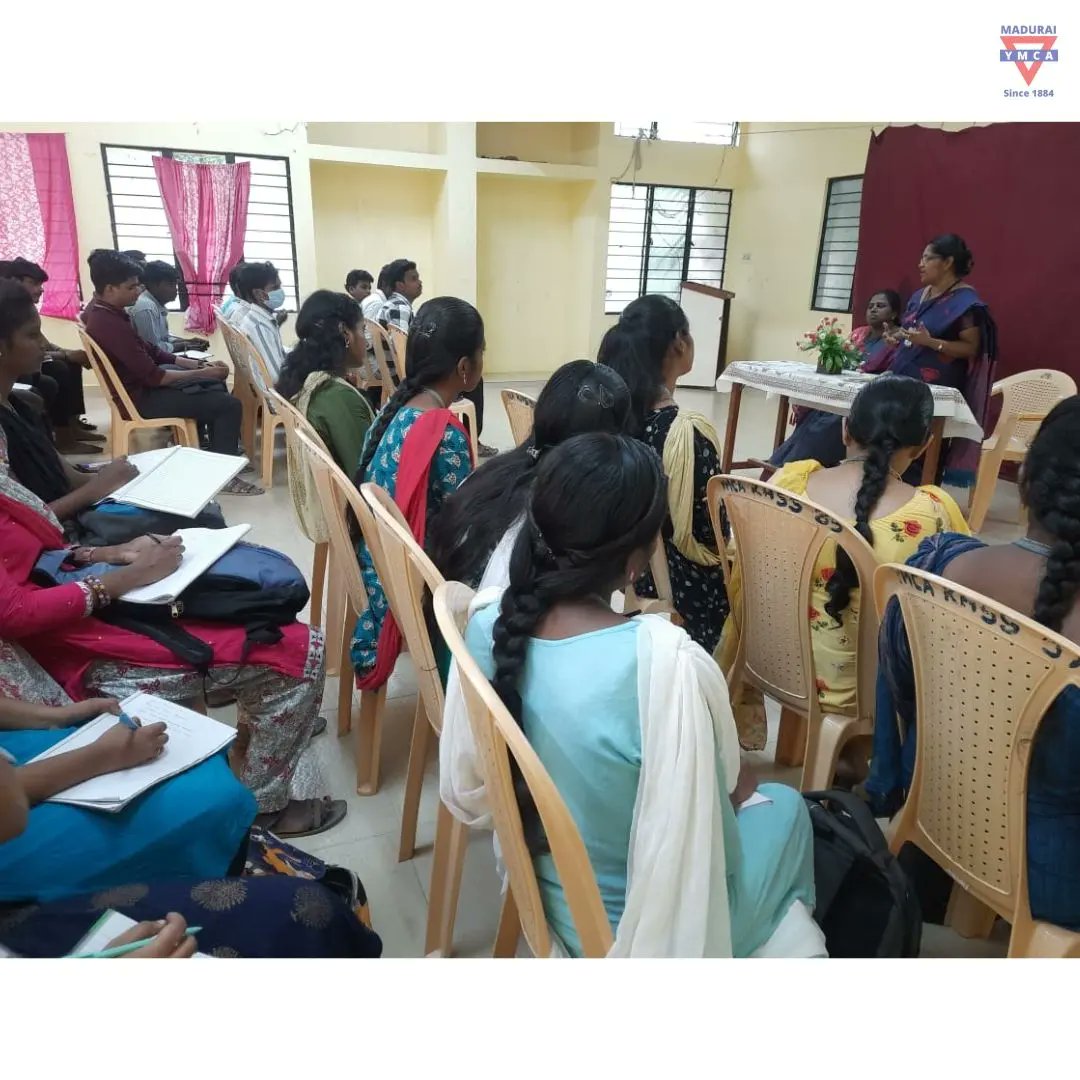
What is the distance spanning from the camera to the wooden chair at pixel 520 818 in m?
0.66

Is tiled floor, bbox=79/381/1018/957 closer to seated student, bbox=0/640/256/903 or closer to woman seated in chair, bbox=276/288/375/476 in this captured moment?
seated student, bbox=0/640/256/903

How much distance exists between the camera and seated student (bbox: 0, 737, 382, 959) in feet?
2.91

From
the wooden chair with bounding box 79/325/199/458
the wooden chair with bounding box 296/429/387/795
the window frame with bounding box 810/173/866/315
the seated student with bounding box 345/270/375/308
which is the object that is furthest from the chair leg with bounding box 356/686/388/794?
the window frame with bounding box 810/173/866/315

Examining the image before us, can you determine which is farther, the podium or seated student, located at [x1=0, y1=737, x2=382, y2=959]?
the podium

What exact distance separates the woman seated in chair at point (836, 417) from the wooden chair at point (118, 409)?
8.78 ft

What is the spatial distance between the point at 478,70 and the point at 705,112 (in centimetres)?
42

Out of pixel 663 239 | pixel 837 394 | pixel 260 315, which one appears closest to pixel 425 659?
pixel 837 394

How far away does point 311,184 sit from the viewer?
694 centimetres

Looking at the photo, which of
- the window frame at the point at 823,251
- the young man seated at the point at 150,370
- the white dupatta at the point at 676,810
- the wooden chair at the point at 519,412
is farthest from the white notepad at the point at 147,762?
the window frame at the point at 823,251

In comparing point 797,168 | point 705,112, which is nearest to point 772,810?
point 705,112

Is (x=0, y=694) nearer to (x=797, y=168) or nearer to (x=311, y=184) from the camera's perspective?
(x=311, y=184)

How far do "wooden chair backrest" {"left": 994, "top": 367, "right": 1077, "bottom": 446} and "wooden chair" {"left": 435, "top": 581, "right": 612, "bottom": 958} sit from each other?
A: 150 inches

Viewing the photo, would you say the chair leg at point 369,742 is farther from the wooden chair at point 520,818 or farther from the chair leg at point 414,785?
the wooden chair at point 520,818

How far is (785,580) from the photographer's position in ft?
4.83
